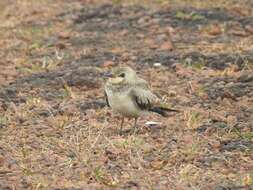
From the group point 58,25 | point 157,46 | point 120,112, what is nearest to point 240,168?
point 120,112

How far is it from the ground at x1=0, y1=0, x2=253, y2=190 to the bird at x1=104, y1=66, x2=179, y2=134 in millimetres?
222

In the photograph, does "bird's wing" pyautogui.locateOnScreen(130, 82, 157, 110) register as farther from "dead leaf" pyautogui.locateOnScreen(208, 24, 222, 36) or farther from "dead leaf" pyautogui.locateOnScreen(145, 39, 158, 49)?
"dead leaf" pyautogui.locateOnScreen(208, 24, 222, 36)

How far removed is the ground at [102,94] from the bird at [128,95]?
0.22 m

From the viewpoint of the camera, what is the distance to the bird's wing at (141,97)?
843 centimetres

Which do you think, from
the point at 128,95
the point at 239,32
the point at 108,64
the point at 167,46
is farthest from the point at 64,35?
the point at 128,95

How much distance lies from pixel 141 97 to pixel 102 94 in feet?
4.82

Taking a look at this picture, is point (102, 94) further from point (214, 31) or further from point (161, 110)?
point (214, 31)

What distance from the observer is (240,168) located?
23.4 ft

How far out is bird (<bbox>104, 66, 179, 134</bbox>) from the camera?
836cm

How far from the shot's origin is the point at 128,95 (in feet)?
27.6

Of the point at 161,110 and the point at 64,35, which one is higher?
the point at 161,110

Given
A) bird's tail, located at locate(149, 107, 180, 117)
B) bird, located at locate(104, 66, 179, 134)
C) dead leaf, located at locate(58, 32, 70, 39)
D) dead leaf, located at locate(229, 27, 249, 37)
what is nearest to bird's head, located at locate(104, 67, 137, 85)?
bird, located at locate(104, 66, 179, 134)

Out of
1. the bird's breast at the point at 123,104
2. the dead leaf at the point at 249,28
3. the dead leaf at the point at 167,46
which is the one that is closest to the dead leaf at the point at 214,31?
the dead leaf at the point at 249,28

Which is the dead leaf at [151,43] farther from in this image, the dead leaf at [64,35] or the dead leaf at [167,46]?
the dead leaf at [64,35]
